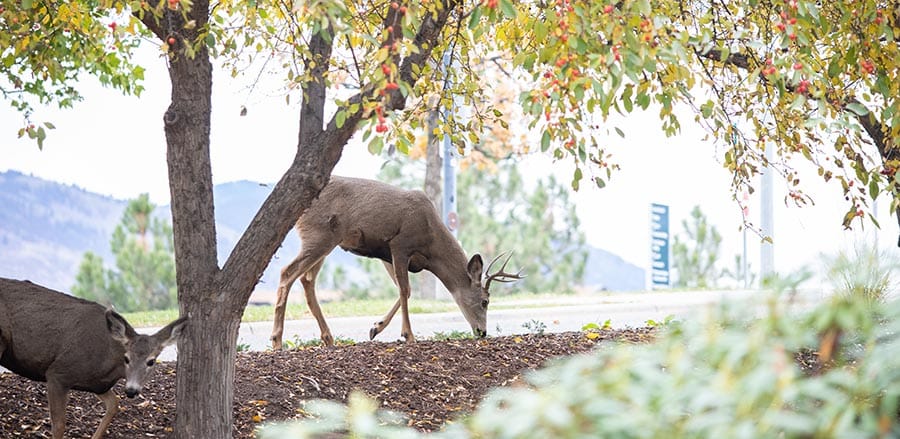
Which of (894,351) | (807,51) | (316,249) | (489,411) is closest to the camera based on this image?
(489,411)

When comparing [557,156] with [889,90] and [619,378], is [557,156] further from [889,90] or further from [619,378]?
[619,378]

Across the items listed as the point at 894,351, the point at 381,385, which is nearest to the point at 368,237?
the point at 381,385

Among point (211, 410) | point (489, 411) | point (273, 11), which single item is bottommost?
point (211, 410)

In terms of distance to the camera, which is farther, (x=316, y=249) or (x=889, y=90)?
(x=316, y=249)

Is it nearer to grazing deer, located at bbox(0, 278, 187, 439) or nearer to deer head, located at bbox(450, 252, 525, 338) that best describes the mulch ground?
grazing deer, located at bbox(0, 278, 187, 439)

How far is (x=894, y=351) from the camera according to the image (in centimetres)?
297

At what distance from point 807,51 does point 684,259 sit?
72.3ft

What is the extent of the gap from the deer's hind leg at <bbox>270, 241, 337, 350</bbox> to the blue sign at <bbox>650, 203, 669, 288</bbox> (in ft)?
54.4

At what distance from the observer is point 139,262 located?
827 inches

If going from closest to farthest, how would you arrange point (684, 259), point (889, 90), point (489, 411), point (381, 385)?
point (489, 411) < point (889, 90) < point (381, 385) < point (684, 259)

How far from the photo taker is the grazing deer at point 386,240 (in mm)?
10969

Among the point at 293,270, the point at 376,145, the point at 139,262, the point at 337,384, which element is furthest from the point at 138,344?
the point at 139,262

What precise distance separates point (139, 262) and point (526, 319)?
8170 mm

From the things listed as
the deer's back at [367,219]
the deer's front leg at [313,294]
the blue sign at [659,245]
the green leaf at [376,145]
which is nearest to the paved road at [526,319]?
the deer's front leg at [313,294]
